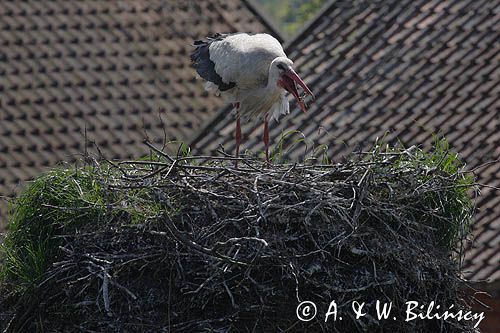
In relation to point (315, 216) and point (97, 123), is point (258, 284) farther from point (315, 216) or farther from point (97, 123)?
point (97, 123)

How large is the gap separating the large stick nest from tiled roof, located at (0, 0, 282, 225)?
5315mm

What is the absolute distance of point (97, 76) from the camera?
Result: 13.2 meters

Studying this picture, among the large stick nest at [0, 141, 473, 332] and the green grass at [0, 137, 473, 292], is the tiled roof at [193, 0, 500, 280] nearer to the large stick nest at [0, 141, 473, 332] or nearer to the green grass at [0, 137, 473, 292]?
the green grass at [0, 137, 473, 292]

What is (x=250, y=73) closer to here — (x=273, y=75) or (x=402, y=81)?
(x=273, y=75)

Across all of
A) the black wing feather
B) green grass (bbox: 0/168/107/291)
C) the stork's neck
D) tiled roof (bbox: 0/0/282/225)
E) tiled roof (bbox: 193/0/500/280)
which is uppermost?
the stork's neck

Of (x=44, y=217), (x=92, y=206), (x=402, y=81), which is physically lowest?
(x=402, y=81)

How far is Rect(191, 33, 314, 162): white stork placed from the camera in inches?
311

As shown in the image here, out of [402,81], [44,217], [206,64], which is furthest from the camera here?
[402,81]

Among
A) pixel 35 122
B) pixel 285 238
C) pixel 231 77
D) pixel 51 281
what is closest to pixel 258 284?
pixel 285 238

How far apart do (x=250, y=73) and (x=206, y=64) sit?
1.57 feet

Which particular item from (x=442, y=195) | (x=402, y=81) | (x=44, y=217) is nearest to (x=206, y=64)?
(x=44, y=217)

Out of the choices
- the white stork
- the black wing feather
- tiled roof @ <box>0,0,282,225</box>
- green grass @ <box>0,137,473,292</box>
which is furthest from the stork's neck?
tiled roof @ <box>0,0,282,225</box>

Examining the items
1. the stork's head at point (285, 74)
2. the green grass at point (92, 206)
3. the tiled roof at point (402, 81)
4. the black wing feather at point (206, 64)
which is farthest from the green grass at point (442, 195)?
the tiled roof at point (402, 81)

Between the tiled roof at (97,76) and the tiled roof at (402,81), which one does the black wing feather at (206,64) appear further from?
the tiled roof at (97,76)
